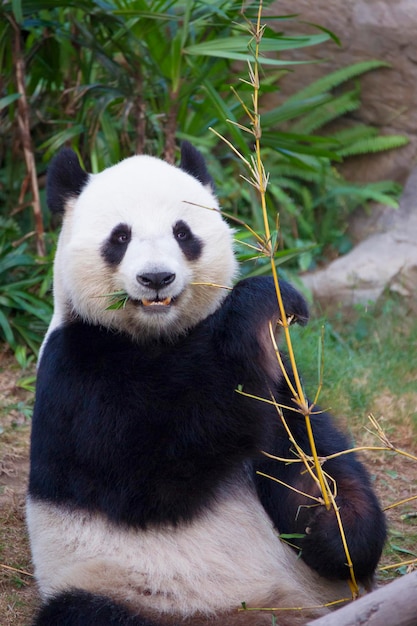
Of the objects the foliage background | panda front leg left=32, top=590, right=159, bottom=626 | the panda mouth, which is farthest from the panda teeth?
the foliage background

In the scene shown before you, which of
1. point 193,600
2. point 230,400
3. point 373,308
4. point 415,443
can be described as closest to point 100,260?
point 230,400

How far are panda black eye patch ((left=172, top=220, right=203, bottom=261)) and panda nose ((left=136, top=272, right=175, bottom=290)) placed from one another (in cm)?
23

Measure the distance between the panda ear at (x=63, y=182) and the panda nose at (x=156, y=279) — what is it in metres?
0.65

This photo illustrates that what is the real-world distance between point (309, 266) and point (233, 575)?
15.7 ft

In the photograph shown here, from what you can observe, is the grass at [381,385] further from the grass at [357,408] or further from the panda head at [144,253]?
the panda head at [144,253]

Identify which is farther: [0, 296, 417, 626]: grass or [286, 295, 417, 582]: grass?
[286, 295, 417, 582]: grass

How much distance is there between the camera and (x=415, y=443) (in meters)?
5.07

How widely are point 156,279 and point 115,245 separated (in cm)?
29

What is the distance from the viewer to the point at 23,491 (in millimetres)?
4527

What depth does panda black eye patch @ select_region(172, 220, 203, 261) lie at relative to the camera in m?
3.25

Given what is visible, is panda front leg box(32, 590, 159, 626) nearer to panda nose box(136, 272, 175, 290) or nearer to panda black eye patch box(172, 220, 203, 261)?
panda nose box(136, 272, 175, 290)

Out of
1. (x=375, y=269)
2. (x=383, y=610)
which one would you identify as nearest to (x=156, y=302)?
(x=383, y=610)

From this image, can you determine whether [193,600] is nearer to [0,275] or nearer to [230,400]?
[230,400]

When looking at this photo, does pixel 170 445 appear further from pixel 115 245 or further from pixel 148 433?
pixel 115 245
